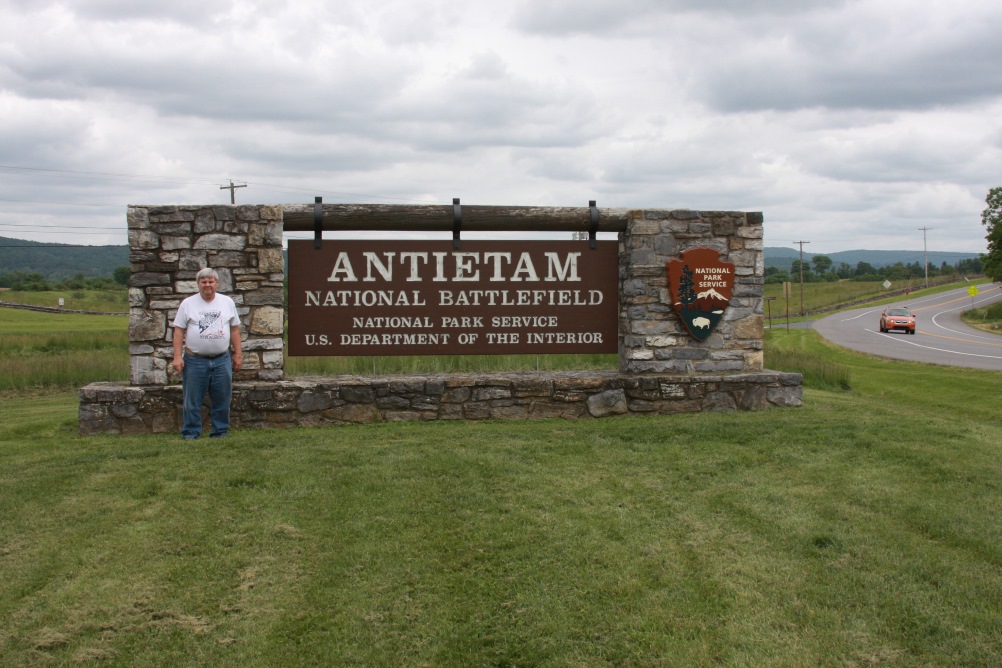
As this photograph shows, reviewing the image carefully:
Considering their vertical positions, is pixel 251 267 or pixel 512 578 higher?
pixel 251 267

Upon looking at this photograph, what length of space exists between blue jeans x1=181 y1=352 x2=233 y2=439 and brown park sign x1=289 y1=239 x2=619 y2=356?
48.8 inches

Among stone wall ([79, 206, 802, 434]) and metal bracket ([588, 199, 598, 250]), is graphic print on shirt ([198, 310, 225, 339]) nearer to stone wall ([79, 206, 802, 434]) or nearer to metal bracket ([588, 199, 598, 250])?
stone wall ([79, 206, 802, 434])

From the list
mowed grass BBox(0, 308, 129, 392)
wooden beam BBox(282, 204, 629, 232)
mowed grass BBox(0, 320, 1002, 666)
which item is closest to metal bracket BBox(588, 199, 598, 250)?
wooden beam BBox(282, 204, 629, 232)

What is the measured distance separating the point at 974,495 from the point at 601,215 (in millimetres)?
4867

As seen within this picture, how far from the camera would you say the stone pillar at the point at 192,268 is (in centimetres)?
879

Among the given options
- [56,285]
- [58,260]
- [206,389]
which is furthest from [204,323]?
[58,260]

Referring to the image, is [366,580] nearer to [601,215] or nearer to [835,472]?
[835,472]

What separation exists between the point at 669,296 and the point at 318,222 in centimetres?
399

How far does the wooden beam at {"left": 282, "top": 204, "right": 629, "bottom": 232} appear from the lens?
30.2 ft

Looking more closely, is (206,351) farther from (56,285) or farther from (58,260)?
(58,260)

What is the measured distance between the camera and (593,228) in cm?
959

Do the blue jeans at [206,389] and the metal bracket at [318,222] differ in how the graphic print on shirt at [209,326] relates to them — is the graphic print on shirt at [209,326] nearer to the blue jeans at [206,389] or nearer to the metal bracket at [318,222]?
the blue jeans at [206,389]

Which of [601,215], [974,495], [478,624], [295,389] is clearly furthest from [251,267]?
[974,495]

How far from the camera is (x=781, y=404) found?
9.57 m
